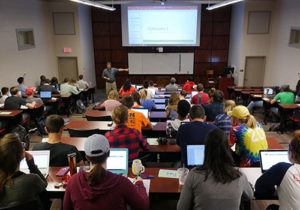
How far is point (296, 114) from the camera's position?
6.07 meters

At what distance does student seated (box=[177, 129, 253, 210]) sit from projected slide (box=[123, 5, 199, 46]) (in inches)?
412

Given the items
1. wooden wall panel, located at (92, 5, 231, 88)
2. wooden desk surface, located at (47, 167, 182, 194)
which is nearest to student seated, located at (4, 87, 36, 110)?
wooden desk surface, located at (47, 167, 182, 194)

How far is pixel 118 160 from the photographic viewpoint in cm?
272

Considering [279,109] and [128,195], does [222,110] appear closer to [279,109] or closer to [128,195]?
[279,109]

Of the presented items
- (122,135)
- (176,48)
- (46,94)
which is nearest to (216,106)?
(122,135)

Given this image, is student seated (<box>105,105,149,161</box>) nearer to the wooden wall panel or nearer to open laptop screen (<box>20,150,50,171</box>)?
open laptop screen (<box>20,150,50,171</box>)

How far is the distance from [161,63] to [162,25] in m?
1.76

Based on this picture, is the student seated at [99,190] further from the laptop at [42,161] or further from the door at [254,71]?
the door at [254,71]

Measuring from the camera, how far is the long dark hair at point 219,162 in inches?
67.1

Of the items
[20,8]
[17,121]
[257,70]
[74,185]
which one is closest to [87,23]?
[20,8]

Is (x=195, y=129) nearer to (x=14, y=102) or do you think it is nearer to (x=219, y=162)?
(x=219, y=162)

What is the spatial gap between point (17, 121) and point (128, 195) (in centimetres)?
512

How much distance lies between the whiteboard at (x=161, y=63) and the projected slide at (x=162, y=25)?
579 mm

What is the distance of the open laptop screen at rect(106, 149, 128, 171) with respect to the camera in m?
2.71
